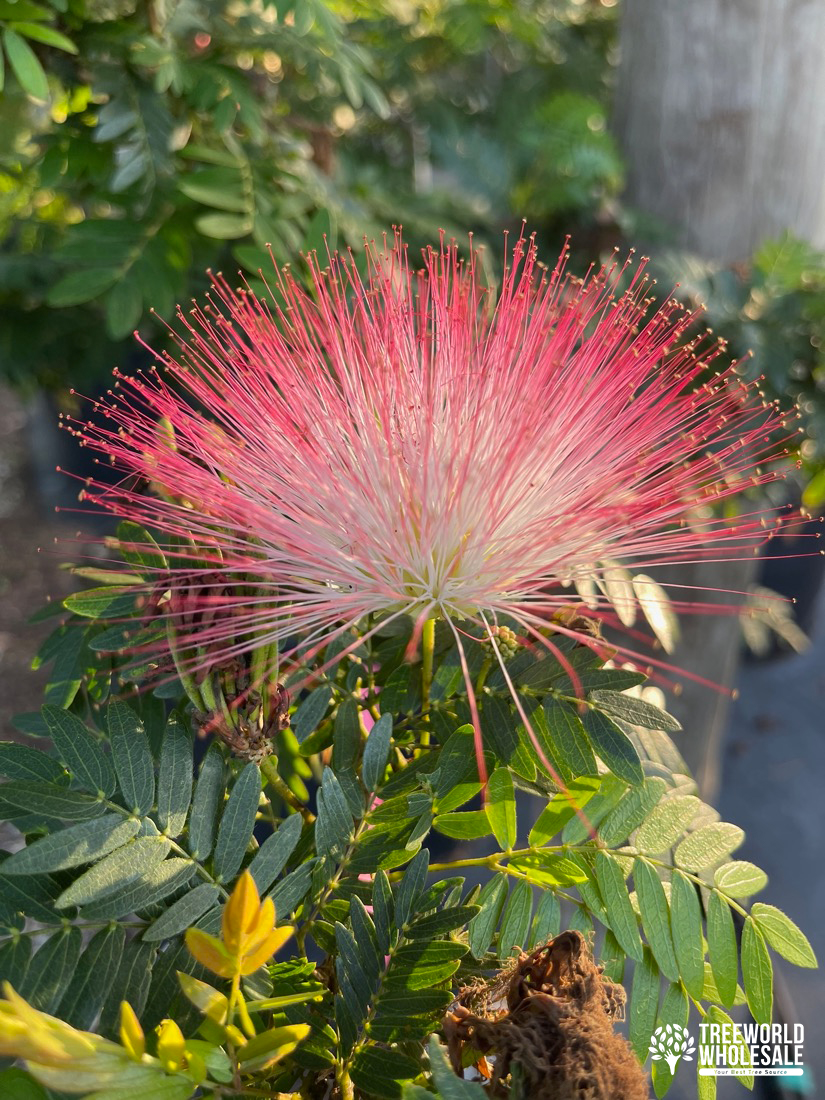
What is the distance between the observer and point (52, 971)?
17.7 inches

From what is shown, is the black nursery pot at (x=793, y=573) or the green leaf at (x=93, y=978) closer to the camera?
the green leaf at (x=93, y=978)

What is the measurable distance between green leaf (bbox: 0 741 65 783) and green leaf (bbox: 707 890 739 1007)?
40 centimetres

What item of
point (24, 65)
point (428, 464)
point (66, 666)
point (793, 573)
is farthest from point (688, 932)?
point (793, 573)

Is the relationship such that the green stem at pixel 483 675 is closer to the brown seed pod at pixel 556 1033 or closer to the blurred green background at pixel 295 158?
the brown seed pod at pixel 556 1033

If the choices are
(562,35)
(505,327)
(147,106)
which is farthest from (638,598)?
(562,35)

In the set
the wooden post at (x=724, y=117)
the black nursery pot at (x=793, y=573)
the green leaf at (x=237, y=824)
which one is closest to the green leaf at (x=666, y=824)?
the green leaf at (x=237, y=824)

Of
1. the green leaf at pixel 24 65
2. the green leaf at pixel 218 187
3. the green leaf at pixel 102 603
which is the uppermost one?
the green leaf at pixel 218 187

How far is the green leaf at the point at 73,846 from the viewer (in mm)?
439

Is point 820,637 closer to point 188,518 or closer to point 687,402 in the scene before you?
point 687,402

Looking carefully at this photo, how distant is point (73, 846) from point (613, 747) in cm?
31

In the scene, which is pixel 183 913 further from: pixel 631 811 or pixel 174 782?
pixel 631 811

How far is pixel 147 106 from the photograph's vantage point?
0.93 meters

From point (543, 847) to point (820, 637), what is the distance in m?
2.05

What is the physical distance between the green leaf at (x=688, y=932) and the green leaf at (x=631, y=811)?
0.04 metres
